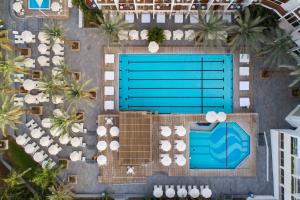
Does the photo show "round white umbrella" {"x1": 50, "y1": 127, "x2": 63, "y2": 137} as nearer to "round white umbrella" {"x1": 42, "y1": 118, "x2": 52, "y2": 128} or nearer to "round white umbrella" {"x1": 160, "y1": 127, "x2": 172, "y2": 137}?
"round white umbrella" {"x1": 42, "y1": 118, "x2": 52, "y2": 128}

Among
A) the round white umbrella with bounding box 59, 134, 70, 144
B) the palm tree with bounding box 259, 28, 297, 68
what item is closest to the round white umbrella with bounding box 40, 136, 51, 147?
the round white umbrella with bounding box 59, 134, 70, 144

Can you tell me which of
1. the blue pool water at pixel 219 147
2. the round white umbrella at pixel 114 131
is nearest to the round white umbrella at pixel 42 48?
the round white umbrella at pixel 114 131

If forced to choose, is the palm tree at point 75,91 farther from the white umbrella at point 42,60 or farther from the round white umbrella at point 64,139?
the white umbrella at point 42,60

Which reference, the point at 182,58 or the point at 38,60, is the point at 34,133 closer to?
the point at 38,60

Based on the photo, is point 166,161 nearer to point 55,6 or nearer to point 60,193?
point 60,193

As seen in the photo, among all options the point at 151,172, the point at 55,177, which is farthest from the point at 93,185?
the point at 151,172
